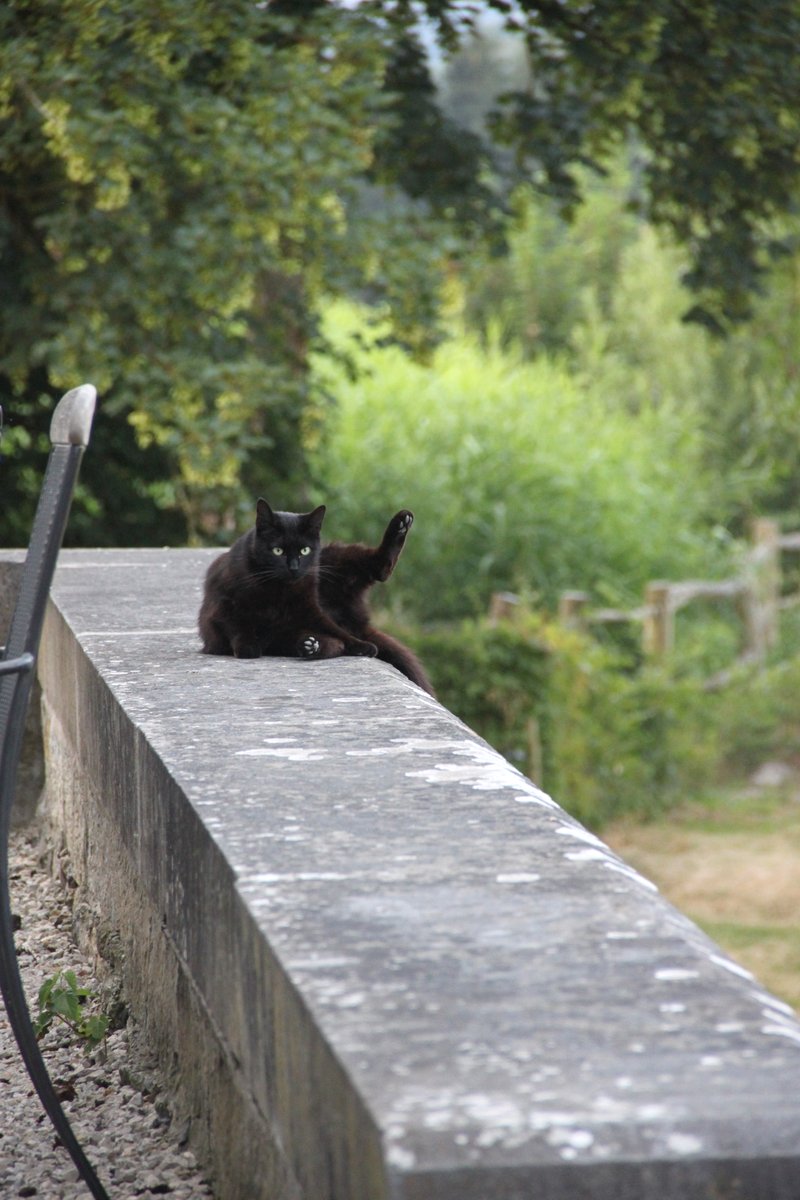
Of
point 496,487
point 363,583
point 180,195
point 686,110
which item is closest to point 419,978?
point 363,583

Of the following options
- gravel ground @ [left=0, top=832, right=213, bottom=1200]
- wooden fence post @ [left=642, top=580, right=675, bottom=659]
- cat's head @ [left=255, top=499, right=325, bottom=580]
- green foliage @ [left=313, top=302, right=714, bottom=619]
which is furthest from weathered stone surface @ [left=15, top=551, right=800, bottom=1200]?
wooden fence post @ [left=642, top=580, right=675, bottom=659]

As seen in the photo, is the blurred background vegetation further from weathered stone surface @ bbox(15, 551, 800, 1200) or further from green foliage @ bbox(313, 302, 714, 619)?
weathered stone surface @ bbox(15, 551, 800, 1200)

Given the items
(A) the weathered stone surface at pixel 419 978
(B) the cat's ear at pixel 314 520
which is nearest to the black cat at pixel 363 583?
(B) the cat's ear at pixel 314 520

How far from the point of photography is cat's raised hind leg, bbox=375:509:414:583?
3408 millimetres

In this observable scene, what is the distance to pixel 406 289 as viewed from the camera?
26.8ft

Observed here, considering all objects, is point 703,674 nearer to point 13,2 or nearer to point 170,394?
point 170,394

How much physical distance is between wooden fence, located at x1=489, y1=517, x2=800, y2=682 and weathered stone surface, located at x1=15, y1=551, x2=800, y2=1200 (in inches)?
372

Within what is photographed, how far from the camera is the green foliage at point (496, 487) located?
1323 centimetres

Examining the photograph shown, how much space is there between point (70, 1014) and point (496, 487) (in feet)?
37.4

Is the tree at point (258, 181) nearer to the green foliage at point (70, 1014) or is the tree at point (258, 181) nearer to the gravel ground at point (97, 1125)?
the green foliage at point (70, 1014)

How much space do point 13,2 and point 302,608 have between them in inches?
181

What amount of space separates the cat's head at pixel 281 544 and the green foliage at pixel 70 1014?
96 cm

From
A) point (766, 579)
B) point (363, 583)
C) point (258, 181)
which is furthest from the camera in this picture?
point (766, 579)

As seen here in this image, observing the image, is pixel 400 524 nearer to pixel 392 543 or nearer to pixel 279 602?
pixel 392 543
